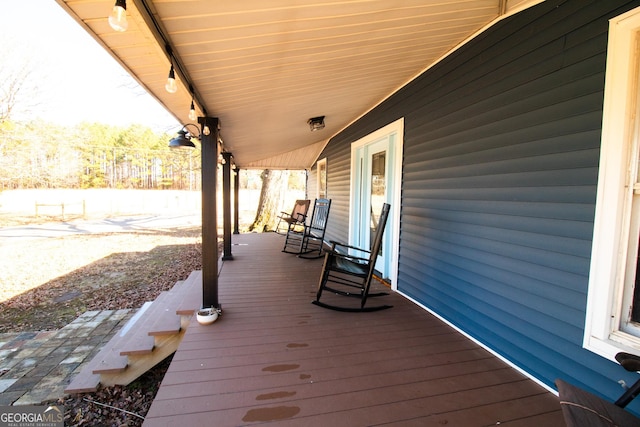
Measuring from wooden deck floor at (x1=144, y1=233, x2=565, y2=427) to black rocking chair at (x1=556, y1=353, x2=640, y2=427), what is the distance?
46cm

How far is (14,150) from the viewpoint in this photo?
12.7m

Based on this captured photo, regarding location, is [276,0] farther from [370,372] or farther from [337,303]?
[337,303]

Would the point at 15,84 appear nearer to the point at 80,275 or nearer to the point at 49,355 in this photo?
the point at 80,275

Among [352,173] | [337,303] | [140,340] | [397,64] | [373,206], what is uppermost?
[397,64]

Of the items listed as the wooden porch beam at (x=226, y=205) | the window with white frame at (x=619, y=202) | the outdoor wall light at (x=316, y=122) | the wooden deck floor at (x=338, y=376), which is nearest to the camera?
the window with white frame at (x=619, y=202)

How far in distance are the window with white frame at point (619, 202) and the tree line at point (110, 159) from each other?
20276 millimetres

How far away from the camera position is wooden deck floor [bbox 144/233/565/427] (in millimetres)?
1396

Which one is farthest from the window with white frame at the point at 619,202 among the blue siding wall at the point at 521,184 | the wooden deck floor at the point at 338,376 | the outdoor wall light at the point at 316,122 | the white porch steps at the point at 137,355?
the outdoor wall light at the point at 316,122

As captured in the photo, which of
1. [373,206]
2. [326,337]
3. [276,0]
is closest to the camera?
[276,0]

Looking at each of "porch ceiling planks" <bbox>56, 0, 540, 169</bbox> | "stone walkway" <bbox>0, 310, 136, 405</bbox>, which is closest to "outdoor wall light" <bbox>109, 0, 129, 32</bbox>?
"porch ceiling planks" <bbox>56, 0, 540, 169</bbox>

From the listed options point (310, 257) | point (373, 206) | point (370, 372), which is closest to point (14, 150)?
point (310, 257)

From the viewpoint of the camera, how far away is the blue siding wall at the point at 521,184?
1441mm

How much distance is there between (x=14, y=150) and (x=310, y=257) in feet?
52.5

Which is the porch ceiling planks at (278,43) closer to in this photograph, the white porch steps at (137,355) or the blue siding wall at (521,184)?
the blue siding wall at (521,184)
